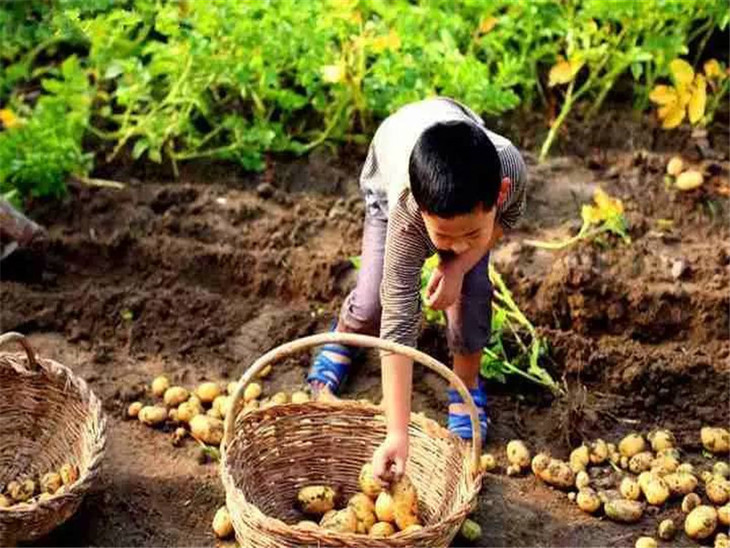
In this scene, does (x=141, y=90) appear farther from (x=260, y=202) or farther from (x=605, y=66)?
(x=605, y=66)

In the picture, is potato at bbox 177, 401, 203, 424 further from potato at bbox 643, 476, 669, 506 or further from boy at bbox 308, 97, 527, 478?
potato at bbox 643, 476, 669, 506

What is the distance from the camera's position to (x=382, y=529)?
2693 mm

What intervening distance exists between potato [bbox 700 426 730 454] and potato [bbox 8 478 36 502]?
1.80m

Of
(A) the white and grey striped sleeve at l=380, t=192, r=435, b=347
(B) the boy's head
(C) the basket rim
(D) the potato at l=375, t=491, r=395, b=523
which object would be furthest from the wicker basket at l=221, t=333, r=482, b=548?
(B) the boy's head

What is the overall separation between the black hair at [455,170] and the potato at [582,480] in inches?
39.6

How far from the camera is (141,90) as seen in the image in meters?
4.23

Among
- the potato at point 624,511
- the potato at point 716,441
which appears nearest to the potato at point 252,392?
the potato at point 624,511

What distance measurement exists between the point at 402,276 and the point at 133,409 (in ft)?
3.39

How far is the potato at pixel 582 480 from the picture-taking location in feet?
10.1

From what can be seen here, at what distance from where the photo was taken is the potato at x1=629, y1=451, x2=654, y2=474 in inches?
124

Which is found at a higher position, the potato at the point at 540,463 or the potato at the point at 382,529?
the potato at the point at 382,529

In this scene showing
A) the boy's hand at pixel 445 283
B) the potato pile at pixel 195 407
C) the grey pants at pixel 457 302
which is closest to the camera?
the boy's hand at pixel 445 283

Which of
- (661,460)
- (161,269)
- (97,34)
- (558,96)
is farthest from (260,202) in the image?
(661,460)

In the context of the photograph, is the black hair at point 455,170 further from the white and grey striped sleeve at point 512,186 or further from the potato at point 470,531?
the potato at point 470,531
